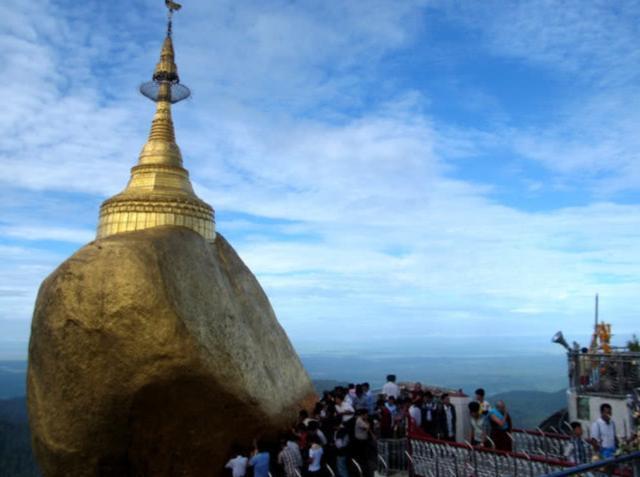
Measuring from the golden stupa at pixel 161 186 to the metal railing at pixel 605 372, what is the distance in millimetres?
10345

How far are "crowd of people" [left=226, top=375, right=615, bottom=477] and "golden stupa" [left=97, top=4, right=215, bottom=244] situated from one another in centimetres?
656

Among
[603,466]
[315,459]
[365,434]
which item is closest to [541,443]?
[365,434]

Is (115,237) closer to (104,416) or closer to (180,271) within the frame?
(180,271)

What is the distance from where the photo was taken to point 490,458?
8.98 m

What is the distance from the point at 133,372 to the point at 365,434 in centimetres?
443

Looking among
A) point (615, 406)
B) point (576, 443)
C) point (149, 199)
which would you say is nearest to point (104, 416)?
point (149, 199)

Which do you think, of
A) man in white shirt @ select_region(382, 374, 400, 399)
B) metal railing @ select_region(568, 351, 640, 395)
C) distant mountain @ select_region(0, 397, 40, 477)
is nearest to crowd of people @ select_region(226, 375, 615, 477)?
man in white shirt @ select_region(382, 374, 400, 399)

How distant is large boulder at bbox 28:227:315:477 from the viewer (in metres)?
10.3

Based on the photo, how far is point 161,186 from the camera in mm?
16156

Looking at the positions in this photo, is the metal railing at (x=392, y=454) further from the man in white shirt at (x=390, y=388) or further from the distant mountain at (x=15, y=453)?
the distant mountain at (x=15, y=453)

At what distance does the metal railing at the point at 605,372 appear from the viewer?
41.4 feet

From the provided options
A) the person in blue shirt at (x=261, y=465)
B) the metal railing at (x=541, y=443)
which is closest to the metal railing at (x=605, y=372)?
the metal railing at (x=541, y=443)

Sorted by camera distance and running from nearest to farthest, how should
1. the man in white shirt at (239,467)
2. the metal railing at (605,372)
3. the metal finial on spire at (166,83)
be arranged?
1. the man in white shirt at (239,467)
2. the metal railing at (605,372)
3. the metal finial on spire at (166,83)

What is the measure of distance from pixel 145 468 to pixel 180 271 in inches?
157
